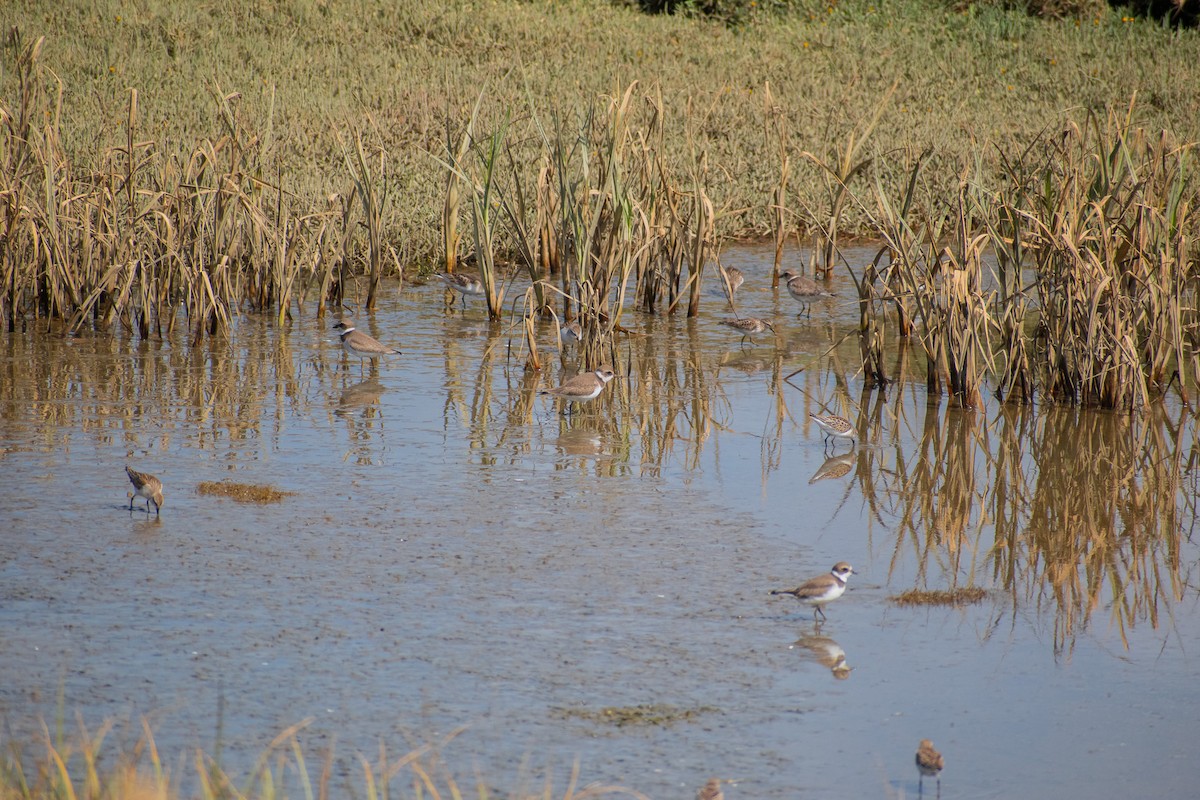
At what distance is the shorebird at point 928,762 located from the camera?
12.8 ft

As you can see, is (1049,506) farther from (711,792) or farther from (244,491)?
(244,491)

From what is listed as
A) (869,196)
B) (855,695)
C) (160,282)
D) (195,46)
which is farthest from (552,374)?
(195,46)

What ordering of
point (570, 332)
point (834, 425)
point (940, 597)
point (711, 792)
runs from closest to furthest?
point (711, 792)
point (940, 597)
point (834, 425)
point (570, 332)

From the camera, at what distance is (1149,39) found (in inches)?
966

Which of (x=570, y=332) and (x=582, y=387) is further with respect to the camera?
(x=570, y=332)

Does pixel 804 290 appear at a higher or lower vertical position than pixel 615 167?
lower

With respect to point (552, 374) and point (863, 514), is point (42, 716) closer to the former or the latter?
point (863, 514)

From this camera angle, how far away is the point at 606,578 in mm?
5605

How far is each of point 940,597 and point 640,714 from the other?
164 cm

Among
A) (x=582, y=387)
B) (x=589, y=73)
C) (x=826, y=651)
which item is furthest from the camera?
(x=589, y=73)

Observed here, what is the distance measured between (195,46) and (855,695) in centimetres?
1952

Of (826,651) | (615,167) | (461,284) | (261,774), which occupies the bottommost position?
(261,774)

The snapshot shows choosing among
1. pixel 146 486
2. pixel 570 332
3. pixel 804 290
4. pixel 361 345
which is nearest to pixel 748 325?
pixel 804 290

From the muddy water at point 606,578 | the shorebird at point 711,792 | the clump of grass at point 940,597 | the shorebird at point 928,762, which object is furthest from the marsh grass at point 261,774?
the clump of grass at point 940,597
